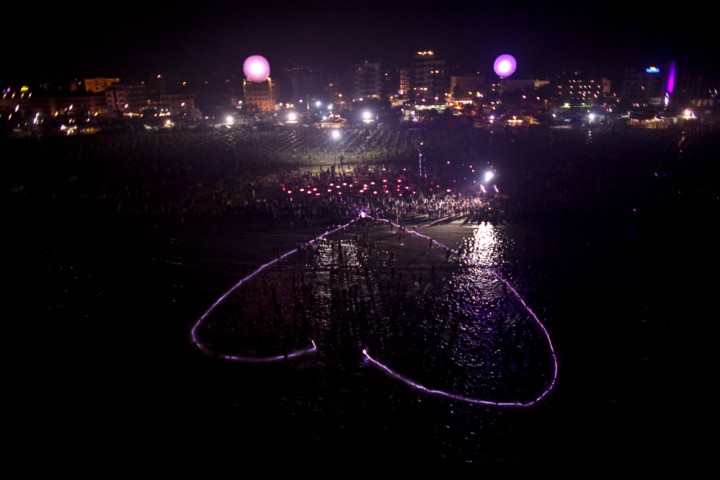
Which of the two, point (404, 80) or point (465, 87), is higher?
point (404, 80)

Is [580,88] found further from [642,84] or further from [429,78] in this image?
[429,78]

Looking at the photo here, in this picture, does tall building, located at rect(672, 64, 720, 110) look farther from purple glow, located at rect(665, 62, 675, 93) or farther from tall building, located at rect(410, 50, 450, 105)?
tall building, located at rect(410, 50, 450, 105)

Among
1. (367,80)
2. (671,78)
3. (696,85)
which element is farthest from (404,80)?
(696,85)

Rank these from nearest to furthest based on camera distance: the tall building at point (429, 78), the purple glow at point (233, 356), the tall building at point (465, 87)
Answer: the purple glow at point (233, 356) < the tall building at point (465, 87) < the tall building at point (429, 78)

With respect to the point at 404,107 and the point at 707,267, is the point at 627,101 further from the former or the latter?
the point at 707,267

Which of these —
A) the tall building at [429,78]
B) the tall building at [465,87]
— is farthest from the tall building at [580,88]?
the tall building at [429,78]

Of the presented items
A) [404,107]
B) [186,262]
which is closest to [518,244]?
[186,262]

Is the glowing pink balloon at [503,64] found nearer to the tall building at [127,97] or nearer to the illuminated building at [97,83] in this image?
the tall building at [127,97]
